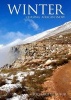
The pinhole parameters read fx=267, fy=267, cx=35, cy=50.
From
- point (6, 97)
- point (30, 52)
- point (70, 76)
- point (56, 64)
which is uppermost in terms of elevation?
point (30, 52)

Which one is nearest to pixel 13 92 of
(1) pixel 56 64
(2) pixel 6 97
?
(2) pixel 6 97

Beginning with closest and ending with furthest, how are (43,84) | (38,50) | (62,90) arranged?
(62,90), (43,84), (38,50)

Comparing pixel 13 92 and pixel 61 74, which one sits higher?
pixel 61 74

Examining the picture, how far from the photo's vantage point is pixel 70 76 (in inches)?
1264

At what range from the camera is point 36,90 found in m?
25.4

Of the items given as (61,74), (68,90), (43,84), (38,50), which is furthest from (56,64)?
(38,50)

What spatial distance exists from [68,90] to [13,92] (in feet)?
17.3

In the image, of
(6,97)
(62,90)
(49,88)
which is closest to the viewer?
(6,97)

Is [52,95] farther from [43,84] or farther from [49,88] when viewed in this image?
[43,84]

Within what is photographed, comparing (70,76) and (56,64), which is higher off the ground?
(56,64)

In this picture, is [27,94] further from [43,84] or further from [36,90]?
[43,84]

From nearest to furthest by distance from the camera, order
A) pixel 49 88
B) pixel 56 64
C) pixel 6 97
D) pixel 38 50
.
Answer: pixel 6 97
pixel 49 88
pixel 56 64
pixel 38 50

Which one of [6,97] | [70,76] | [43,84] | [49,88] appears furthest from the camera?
[70,76]

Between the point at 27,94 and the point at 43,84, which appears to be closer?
the point at 27,94
